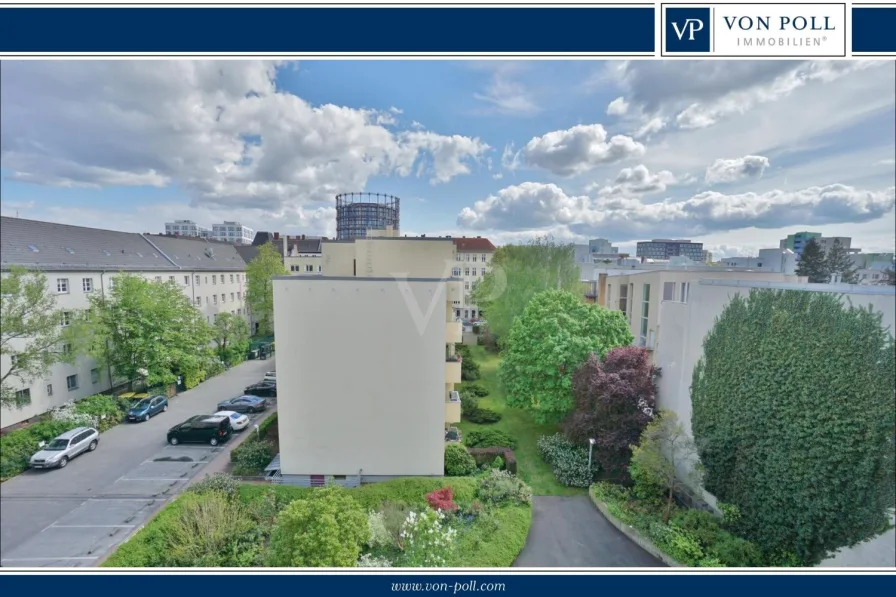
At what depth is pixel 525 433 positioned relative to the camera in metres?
6.27

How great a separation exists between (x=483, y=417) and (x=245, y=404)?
4.43m

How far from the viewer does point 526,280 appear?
9312 mm

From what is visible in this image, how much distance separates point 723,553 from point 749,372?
1869mm

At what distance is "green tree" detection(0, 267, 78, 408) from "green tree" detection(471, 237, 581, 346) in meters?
8.04

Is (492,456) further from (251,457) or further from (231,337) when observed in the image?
(231,337)

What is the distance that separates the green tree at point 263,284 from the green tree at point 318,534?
7.92 feet

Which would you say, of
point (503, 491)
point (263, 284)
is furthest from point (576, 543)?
point (263, 284)

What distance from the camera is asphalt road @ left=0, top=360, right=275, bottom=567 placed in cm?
280

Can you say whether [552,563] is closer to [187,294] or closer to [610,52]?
[610,52]

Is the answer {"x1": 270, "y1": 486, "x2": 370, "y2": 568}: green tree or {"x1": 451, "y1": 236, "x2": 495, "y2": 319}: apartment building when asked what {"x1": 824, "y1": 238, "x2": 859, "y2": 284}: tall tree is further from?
{"x1": 270, "y1": 486, "x2": 370, "y2": 568}: green tree

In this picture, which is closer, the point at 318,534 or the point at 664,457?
the point at 318,534
